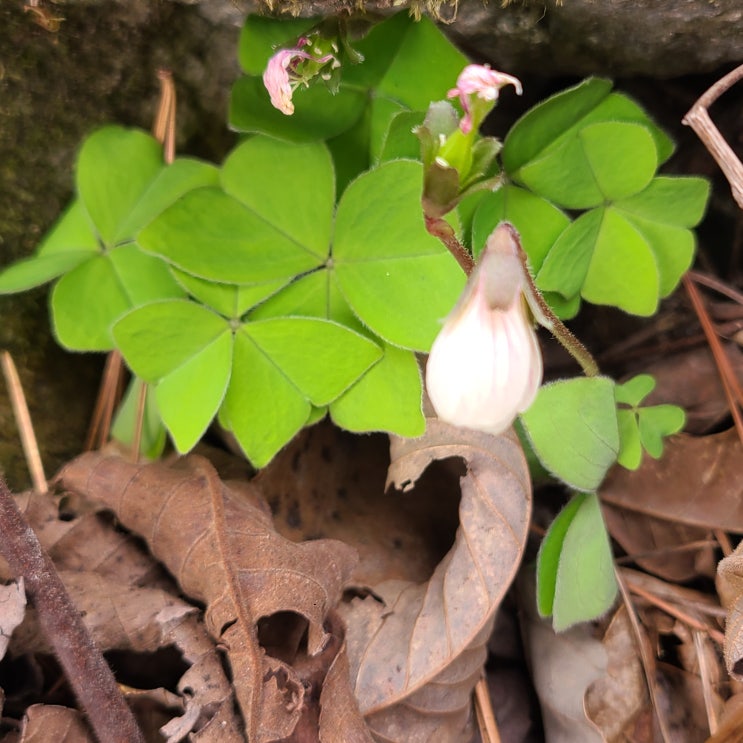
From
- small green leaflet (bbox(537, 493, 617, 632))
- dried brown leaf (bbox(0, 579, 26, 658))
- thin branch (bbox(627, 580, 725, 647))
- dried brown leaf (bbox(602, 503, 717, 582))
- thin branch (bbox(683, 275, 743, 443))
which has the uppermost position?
thin branch (bbox(683, 275, 743, 443))

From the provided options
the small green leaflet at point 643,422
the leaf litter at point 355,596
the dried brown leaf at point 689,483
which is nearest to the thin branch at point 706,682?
the leaf litter at point 355,596

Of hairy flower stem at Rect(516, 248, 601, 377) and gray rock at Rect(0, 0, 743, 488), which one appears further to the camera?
gray rock at Rect(0, 0, 743, 488)

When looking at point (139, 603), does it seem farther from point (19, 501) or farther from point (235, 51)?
point (235, 51)

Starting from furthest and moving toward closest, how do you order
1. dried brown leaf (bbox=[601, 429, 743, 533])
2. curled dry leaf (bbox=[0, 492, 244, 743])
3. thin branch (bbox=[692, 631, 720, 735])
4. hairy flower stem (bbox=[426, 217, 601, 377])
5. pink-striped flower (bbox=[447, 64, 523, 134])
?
1. dried brown leaf (bbox=[601, 429, 743, 533])
2. thin branch (bbox=[692, 631, 720, 735])
3. curled dry leaf (bbox=[0, 492, 244, 743])
4. hairy flower stem (bbox=[426, 217, 601, 377])
5. pink-striped flower (bbox=[447, 64, 523, 134])

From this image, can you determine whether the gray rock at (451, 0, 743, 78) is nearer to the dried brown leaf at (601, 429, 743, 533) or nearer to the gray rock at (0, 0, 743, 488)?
the gray rock at (0, 0, 743, 488)

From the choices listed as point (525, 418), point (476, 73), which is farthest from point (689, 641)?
point (476, 73)

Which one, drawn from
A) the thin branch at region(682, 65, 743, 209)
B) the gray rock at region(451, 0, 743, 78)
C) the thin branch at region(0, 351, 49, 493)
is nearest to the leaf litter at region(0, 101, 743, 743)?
the thin branch at region(0, 351, 49, 493)

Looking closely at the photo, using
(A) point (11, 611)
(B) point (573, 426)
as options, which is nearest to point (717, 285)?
(B) point (573, 426)
